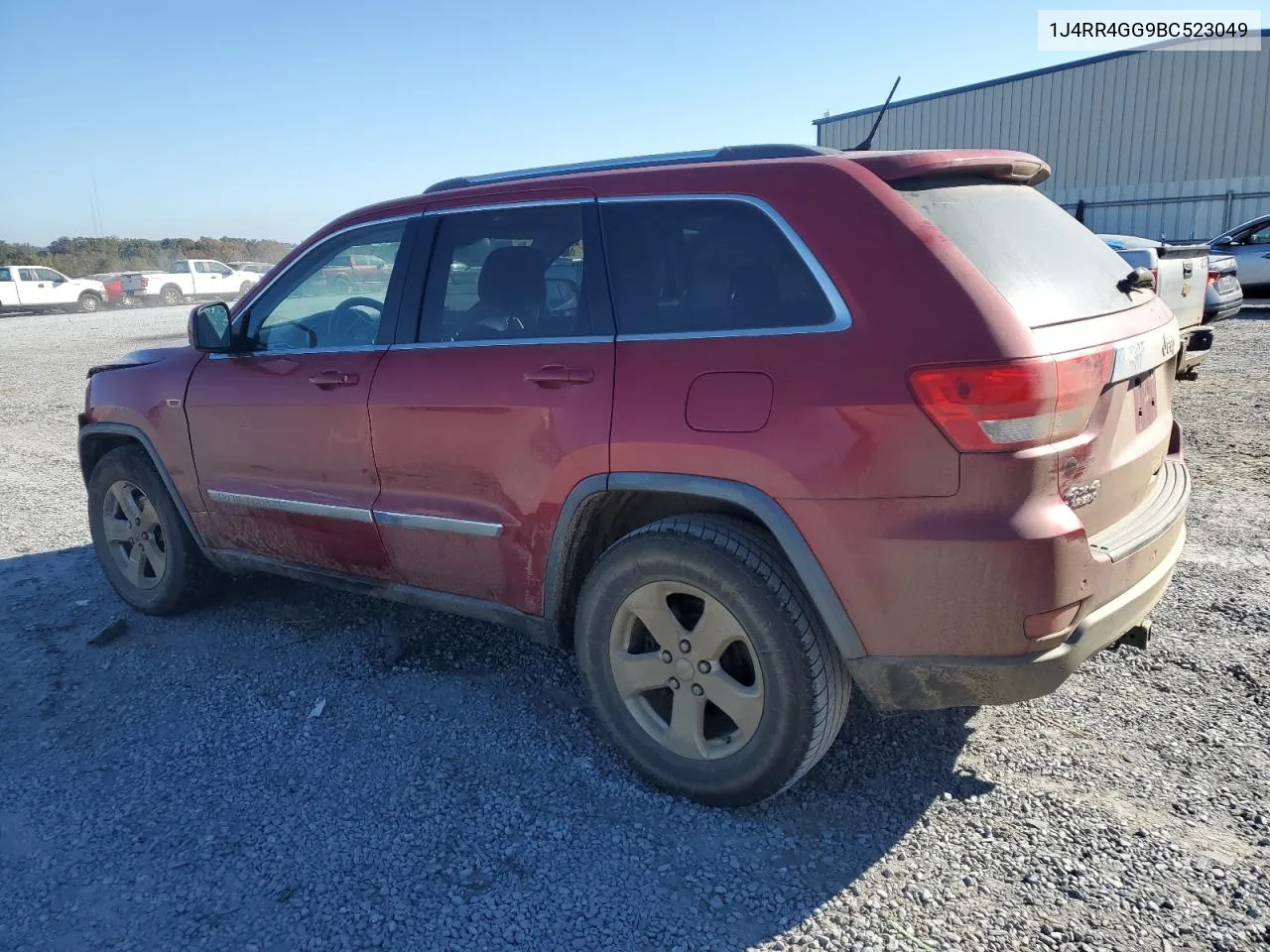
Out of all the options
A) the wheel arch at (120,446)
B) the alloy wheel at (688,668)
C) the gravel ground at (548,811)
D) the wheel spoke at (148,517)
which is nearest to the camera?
the gravel ground at (548,811)

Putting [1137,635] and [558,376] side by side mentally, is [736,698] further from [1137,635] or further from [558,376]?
[1137,635]

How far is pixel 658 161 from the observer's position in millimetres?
3240

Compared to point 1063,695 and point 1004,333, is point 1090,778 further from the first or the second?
point 1004,333

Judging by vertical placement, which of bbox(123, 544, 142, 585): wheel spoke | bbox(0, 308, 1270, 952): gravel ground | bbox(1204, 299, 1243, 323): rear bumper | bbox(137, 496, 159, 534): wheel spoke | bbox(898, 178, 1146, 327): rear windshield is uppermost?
Result: bbox(898, 178, 1146, 327): rear windshield

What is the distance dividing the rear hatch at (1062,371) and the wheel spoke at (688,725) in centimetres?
117

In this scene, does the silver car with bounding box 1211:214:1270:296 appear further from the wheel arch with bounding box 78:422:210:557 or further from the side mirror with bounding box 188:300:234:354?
the wheel arch with bounding box 78:422:210:557

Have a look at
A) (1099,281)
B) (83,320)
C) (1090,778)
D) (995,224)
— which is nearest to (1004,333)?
(995,224)

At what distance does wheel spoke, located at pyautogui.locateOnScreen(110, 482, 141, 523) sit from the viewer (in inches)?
186

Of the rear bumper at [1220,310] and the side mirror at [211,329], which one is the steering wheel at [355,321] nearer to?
the side mirror at [211,329]

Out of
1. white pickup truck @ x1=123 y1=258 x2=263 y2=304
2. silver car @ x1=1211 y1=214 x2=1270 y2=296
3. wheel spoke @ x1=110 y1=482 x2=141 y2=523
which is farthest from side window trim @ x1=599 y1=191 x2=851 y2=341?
white pickup truck @ x1=123 y1=258 x2=263 y2=304

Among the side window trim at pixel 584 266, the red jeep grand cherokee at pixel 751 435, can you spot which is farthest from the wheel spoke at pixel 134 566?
the side window trim at pixel 584 266

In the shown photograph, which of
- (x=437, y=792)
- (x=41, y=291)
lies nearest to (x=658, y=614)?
(x=437, y=792)

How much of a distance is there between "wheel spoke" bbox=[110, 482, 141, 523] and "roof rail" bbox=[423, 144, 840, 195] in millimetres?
2299

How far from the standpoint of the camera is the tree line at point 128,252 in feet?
167
